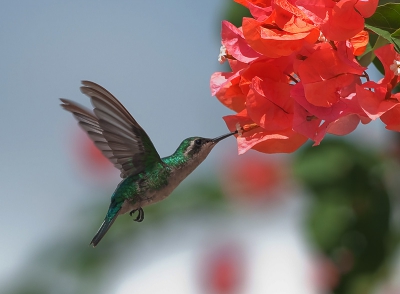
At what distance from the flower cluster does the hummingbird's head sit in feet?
1.40

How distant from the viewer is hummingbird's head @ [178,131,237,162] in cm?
136

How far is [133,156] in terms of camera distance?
1.47 meters

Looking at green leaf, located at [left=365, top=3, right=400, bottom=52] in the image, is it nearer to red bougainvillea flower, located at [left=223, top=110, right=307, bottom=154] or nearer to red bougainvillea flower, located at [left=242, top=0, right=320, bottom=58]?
red bougainvillea flower, located at [left=242, top=0, right=320, bottom=58]

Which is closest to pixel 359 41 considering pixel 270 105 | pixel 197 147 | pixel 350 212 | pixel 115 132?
pixel 270 105

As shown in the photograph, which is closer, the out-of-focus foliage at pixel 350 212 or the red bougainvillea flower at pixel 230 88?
the red bougainvillea flower at pixel 230 88

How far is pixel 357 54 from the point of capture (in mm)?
913

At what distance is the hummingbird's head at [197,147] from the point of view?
1356 mm

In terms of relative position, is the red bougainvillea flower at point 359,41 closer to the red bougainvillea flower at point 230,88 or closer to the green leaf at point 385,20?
the green leaf at point 385,20

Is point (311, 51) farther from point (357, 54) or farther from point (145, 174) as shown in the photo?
point (145, 174)

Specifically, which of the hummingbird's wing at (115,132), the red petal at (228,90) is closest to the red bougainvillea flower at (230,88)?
the red petal at (228,90)

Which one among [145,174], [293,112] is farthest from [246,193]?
[293,112]

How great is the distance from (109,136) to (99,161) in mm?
1961

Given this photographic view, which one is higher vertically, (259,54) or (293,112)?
(259,54)

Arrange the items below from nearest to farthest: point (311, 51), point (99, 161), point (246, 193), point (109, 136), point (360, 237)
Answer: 1. point (311, 51)
2. point (109, 136)
3. point (360, 237)
4. point (246, 193)
5. point (99, 161)
